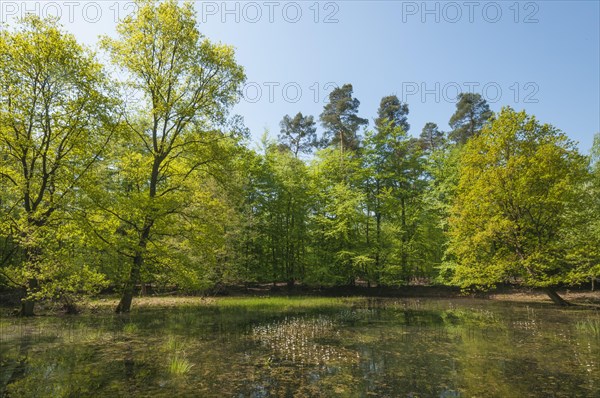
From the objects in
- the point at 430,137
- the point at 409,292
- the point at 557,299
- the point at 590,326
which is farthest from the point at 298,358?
the point at 430,137

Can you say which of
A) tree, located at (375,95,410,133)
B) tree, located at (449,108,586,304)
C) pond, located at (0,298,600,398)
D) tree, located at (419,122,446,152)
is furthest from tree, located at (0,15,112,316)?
tree, located at (419,122,446,152)

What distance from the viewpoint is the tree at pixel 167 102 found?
809 inches

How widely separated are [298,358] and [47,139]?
1709 cm

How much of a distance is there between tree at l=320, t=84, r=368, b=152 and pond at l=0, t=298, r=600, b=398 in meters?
39.3

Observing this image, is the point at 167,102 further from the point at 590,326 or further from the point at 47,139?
the point at 590,326

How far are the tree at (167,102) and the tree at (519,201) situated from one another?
63.3 feet

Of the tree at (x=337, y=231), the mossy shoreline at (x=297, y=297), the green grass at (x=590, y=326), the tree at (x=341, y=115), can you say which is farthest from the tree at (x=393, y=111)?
the green grass at (x=590, y=326)

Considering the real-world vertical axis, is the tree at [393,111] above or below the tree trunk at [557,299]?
above

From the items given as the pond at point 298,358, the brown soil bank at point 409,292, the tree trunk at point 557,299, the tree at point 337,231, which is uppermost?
the tree at point 337,231

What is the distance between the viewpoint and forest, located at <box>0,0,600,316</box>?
17500 millimetres

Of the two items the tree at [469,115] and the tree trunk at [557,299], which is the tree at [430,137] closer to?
the tree at [469,115]

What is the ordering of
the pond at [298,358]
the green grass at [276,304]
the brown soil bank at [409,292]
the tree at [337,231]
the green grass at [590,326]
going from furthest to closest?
the tree at [337,231], the brown soil bank at [409,292], the green grass at [276,304], the green grass at [590,326], the pond at [298,358]

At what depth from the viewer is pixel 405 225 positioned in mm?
40688

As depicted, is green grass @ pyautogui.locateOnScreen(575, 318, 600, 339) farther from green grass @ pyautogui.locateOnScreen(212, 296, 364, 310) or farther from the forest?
green grass @ pyautogui.locateOnScreen(212, 296, 364, 310)
